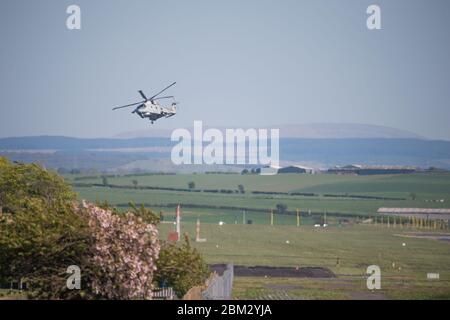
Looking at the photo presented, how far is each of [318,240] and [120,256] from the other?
6809cm

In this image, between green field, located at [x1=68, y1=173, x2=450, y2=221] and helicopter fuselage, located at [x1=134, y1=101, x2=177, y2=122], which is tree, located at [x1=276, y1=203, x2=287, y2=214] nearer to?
green field, located at [x1=68, y1=173, x2=450, y2=221]

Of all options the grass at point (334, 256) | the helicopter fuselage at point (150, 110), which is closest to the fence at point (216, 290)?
the grass at point (334, 256)

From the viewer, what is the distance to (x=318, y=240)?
4380 inches

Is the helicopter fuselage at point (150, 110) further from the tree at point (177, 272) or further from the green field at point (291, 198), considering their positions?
the green field at point (291, 198)

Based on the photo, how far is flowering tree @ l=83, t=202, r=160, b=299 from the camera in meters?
44.0

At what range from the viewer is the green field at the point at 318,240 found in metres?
66.4

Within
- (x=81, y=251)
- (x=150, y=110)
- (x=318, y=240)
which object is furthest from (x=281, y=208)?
(x=81, y=251)

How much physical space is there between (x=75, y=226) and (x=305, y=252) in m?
54.2

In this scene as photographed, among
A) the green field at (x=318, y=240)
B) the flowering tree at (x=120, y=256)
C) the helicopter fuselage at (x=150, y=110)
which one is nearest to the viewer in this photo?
the flowering tree at (x=120, y=256)

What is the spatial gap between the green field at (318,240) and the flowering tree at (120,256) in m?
11.6

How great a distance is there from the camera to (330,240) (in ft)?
366
